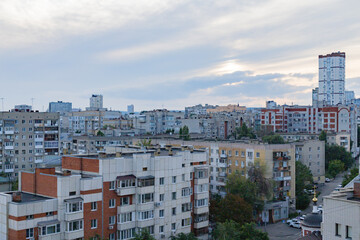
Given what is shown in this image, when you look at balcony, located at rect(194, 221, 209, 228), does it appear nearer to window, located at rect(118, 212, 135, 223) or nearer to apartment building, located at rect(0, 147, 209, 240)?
apartment building, located at rect(0, 147, 209, 240)

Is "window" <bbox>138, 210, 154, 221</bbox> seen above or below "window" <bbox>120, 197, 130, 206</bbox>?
below

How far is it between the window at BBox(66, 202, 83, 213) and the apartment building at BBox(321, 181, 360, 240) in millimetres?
15779

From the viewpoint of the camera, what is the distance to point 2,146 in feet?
197

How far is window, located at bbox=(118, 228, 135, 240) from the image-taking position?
30.1 m

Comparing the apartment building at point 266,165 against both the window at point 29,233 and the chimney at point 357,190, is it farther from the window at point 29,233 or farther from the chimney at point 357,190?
the window at point 29,233

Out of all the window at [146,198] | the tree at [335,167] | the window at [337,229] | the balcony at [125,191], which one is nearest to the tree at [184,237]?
the window at [146,198]

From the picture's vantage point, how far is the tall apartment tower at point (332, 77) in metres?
175

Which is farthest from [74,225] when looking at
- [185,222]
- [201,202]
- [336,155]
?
[336,155]

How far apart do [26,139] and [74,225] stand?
38.9 m

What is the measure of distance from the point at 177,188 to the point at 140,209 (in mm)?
3925

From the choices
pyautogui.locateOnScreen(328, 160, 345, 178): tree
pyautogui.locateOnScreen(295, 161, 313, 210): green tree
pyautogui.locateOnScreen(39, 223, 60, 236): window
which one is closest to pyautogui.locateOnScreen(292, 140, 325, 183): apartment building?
pyautogui.locateOnScreen(328, 160, 345, 178): tree

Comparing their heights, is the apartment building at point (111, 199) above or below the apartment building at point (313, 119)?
below

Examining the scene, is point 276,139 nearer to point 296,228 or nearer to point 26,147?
point 296,228

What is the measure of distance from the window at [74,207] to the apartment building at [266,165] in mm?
23402
